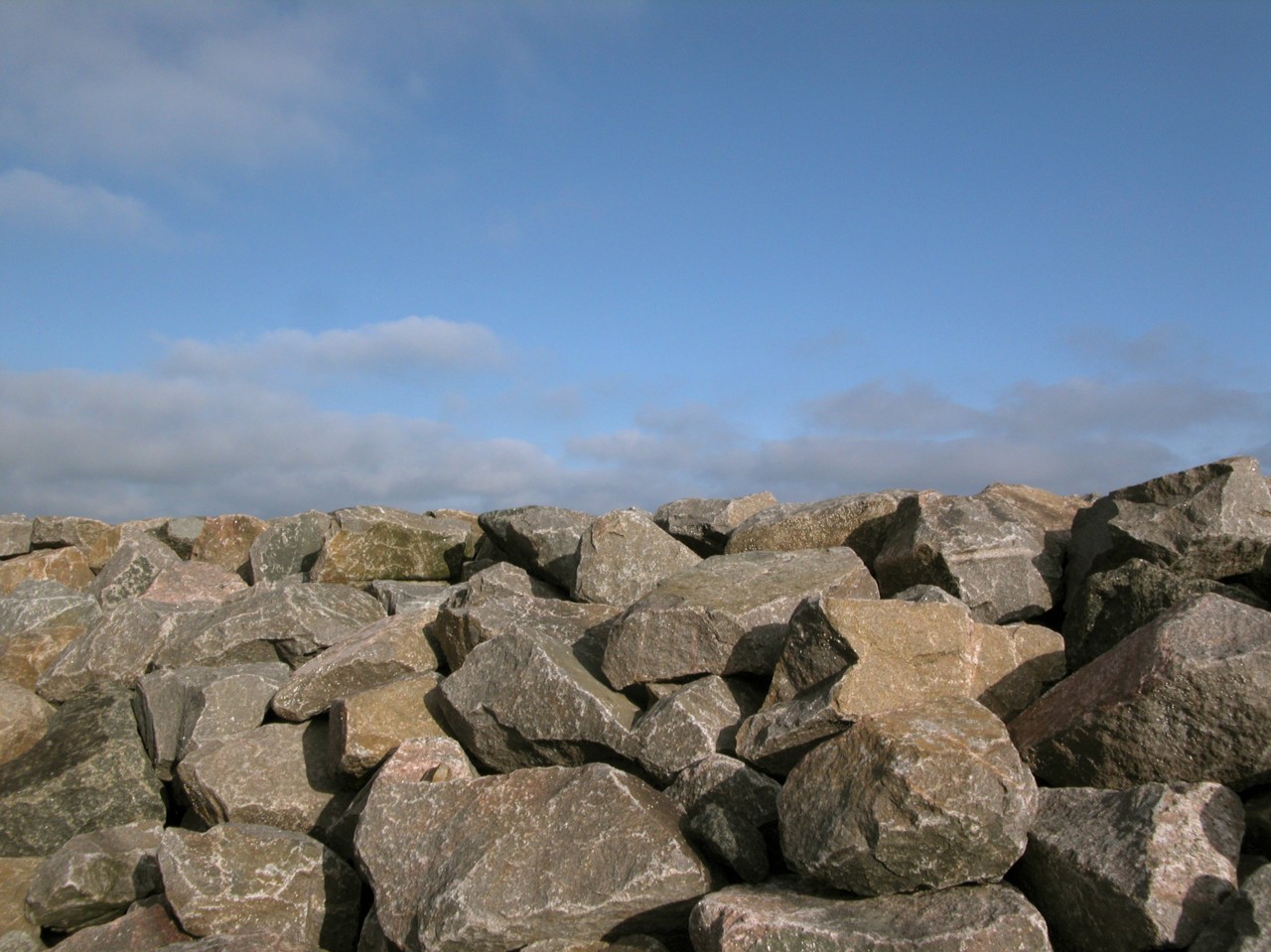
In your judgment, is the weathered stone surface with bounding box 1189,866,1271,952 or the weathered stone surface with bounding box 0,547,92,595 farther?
the weathered stone surface with bounding box 0,547,92,595

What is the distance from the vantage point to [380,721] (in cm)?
684

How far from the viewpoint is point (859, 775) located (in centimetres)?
455

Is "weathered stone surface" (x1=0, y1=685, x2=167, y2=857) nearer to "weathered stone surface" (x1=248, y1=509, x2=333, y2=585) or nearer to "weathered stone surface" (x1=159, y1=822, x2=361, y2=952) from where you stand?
"weathered stone surface" (x1=159, y1=822, x2=361, y2=952)

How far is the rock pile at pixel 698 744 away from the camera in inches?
174

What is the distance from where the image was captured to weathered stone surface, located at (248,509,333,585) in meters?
11.3

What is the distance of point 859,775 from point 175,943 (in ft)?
12.8

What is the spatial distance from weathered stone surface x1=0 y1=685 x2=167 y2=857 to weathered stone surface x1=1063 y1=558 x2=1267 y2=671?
6.82 metres

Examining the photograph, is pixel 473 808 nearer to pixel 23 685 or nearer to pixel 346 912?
pixel 346 912

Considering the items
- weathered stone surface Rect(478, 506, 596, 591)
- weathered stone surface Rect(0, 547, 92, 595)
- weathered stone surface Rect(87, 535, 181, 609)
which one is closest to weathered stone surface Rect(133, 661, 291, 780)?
weathered stone surface Rect(478, 506, 596, 591)

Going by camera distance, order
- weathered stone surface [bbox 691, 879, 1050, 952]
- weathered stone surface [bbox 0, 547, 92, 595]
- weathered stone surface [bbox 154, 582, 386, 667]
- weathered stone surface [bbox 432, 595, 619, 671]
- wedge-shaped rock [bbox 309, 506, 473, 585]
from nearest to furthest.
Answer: weathered stone surface [bbox 691, 879, 1050, 952] → weathered stone surface [bbox 432, 595, 619, 671] → weathered stone surface [bbox 154, 582, 386, 667] → wedge-shaped rock [bbox 309, 506, 473, 585] → weathered stone surface [bbox 0, 547, 92, 595]

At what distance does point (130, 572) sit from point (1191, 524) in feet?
34.6

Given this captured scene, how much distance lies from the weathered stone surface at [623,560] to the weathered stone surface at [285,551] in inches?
161

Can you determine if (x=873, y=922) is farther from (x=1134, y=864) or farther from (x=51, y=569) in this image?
(x=51, y=569)

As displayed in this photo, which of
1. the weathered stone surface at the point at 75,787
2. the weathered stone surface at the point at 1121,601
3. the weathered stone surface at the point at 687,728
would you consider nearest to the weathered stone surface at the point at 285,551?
the weathered stone surface at the point at 75,787
